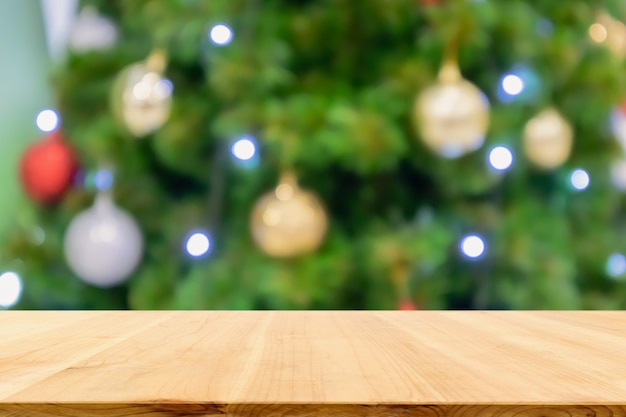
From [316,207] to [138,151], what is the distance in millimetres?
390

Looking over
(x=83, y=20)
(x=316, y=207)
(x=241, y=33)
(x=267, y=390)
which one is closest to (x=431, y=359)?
(x=267, y=390)

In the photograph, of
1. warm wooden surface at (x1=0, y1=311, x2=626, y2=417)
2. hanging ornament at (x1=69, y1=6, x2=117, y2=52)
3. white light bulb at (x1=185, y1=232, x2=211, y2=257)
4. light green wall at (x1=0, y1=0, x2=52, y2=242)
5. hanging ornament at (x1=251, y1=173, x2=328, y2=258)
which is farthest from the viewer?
light green wall at (x1=0, y1=0, x2=52, y2=242)

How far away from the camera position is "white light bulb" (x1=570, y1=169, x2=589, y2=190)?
1.58m

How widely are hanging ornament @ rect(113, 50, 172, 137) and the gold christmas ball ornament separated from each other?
48 cm

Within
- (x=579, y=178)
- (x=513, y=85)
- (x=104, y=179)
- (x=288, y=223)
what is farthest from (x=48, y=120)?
(x=579, y=178)

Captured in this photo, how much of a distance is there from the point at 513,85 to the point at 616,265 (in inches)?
18.4

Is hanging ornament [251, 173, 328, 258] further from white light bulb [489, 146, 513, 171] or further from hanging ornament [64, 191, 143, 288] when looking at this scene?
white light bulb [489, 146, 513, 171]

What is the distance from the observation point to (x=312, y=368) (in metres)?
0.38

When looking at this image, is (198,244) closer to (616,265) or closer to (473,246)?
(473,246)

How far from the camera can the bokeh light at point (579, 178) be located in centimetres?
158

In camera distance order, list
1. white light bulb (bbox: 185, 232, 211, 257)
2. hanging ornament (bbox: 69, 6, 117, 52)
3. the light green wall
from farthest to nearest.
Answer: the light green wall, hanging ornament (bbox: 69, 6, 117, 52), white light bulb (bbox: 185, 232, 211, 257)

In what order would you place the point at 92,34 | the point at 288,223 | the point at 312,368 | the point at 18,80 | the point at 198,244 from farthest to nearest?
the point at 18,80 < the point at 92,34 < the point at 198,244 < the point at 288,223 < the point at 312,368

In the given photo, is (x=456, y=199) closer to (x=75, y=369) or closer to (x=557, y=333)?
(x=557, y=333)

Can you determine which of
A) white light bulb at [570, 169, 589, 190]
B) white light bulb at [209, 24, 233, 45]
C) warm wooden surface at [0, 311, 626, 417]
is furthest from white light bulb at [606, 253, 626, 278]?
warm wooden surface at [0, 311, 626, 417]
